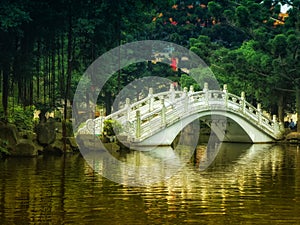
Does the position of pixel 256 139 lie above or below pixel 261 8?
below

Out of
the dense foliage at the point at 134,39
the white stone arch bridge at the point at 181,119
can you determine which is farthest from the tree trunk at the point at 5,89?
the white stone arch bridge at the point at 181,119

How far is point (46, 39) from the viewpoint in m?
28.5

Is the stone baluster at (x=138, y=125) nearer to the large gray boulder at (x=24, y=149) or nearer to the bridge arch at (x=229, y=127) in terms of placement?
the bridge arch at (x=229, y=127)

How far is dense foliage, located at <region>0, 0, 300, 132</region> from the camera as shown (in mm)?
26812


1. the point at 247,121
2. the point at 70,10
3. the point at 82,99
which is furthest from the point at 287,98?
the point at 70,10

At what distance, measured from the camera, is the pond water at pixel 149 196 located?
11.6 meters

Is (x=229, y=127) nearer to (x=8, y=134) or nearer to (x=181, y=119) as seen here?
(x=181, y=119)

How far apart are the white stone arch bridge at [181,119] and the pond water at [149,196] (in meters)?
7.20

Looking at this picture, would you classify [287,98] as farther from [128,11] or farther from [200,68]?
[128,11]

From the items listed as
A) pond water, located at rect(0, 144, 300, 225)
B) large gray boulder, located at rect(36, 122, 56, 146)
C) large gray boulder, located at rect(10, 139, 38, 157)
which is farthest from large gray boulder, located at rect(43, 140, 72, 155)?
pond water, located at rect(0, 144, 300, 225)

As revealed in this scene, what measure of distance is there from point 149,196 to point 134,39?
32.7 meters

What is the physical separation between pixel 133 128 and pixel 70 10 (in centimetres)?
Result: 496

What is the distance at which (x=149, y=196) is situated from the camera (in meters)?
14.0

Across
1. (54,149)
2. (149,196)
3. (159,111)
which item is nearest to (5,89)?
(54,149)
